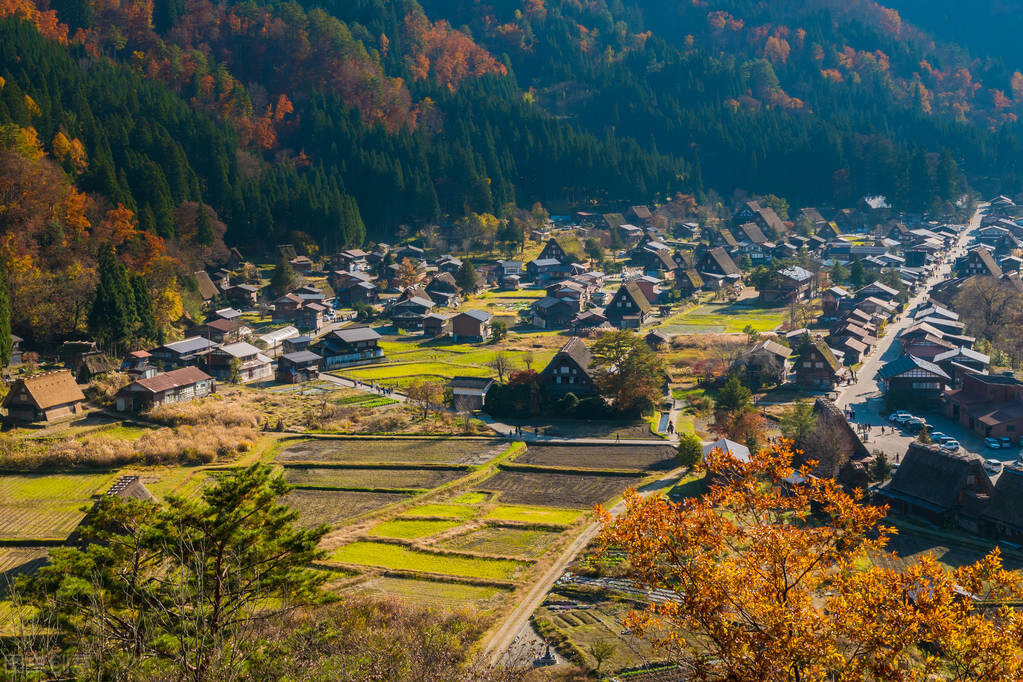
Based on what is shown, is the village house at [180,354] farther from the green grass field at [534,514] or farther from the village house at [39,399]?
the green grass field at [534,514]

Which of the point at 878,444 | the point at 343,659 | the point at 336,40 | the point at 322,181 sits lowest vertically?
the point at 878,444

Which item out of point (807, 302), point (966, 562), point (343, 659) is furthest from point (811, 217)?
point (343, 659)

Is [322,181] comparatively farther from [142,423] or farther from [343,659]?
[343,659]

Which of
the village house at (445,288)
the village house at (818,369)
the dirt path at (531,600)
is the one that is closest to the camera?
the dirt path at (531,600)

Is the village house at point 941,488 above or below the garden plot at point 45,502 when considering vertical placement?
below

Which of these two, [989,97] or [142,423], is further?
[989,97]

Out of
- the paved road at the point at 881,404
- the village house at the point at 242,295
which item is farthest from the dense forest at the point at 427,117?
the paved road at the point at 881,404
